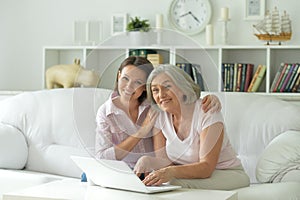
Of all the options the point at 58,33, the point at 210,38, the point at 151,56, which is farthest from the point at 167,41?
the point at 58,33

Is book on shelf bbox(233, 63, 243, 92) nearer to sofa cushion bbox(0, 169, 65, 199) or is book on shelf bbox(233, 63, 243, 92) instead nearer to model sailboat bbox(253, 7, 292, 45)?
model sailboat bbox(253, 7, 292, 45)

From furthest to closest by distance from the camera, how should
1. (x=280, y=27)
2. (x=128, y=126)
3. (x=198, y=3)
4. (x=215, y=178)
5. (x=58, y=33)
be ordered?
(x=58, y=33) < (x=198, y=3) < (x=280, y=27) < (x=215, y=178) < (x=128, y=126)

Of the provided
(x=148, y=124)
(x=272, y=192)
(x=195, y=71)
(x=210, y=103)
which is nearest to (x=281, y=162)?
(x=272, y=192)

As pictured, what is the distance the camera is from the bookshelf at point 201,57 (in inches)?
88.0

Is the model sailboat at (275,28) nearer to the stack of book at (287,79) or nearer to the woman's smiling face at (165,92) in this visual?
the stack of book at (287,79)

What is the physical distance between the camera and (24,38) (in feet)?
15.4

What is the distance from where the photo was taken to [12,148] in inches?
128

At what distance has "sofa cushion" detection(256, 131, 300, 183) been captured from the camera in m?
2.79

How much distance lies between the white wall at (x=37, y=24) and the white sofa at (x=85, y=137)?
3.40ft

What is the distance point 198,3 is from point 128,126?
2.14m

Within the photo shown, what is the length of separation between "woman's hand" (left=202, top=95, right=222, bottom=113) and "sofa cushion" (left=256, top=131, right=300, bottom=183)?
0.59 meters

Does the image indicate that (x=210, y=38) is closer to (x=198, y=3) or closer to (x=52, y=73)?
(x=198, y=3)

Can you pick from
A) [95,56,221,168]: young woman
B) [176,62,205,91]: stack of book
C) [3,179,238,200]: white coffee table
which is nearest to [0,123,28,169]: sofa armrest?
[3,179,238,200]: white coffee table

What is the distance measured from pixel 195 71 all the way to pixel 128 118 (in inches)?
12.5
